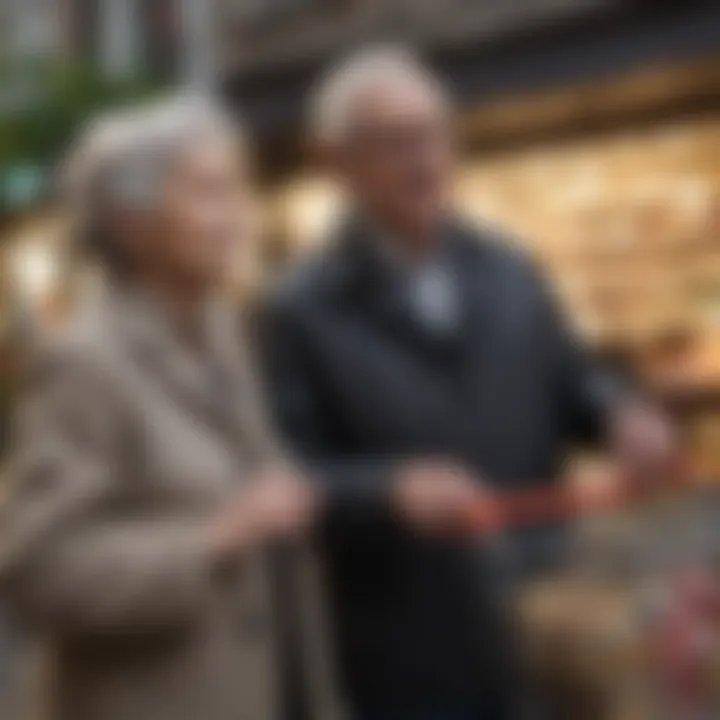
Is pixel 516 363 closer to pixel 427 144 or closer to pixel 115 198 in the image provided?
pixel 427 144

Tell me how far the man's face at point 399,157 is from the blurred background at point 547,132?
3.53 metres

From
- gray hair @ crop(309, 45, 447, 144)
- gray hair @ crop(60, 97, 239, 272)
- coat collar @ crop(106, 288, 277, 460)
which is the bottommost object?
coat collar @ crop(106, 288, 277, 460)

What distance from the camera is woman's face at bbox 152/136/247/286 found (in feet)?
8.71

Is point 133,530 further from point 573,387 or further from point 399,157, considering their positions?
point 573,387

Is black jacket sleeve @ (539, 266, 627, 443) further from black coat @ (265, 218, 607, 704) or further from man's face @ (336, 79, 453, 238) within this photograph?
man's face @ (336, 79, 453, 238)

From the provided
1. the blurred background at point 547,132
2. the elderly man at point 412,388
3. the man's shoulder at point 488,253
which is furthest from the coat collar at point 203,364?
the blurred background at point 547,132

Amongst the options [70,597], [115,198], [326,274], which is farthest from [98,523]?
[326,274]

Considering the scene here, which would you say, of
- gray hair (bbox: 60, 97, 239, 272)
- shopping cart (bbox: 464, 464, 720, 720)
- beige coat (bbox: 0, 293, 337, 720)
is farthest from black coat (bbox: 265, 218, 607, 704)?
gray hair (bbox: 60, 97, 239, 272)

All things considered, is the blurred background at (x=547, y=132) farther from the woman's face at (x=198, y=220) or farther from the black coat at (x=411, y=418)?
the woman's face at (x=198, y=220)

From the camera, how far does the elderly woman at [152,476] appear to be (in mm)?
2590

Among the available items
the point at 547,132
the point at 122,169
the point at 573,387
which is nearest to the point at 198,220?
the point at 122,169

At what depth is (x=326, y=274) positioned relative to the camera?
305cm

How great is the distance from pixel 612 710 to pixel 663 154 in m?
6.01

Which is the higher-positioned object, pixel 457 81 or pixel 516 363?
pixel 457 81
